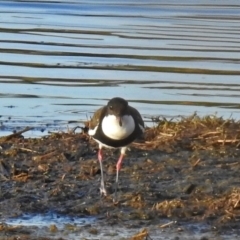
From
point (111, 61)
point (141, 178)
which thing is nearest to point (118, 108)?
point (141, 178)

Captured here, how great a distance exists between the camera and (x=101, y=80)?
545 inches

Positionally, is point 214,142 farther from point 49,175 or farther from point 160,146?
point 49,175

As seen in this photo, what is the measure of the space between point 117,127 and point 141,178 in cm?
69

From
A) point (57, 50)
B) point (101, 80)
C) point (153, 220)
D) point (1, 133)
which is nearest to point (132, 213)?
point (153, 220)

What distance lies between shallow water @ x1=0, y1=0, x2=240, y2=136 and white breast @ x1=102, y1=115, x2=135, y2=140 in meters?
2.96

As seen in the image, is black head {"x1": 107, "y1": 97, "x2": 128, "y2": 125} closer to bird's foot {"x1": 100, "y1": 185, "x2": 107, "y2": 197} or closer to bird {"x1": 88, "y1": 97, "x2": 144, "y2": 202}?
bird {"x1": 88, "y1": 97, "x2": 144, "y2": 202}

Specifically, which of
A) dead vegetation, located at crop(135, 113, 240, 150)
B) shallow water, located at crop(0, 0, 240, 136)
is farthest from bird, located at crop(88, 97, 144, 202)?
shallow water, located at crop(0, 0, 240, 136)

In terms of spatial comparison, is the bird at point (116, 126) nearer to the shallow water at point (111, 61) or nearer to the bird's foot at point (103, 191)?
the bird's foot at point (103, 191)

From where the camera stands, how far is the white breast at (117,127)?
300 inches

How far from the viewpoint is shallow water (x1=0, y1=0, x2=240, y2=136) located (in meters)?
12.1

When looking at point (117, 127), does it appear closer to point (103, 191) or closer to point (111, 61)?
point (103, 191)

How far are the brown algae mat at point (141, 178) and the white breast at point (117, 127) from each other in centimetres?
46

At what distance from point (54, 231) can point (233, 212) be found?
1345 millimetres

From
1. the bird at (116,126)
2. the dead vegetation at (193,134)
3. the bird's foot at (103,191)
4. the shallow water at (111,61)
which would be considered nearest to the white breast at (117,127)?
the bird at (116,126)
